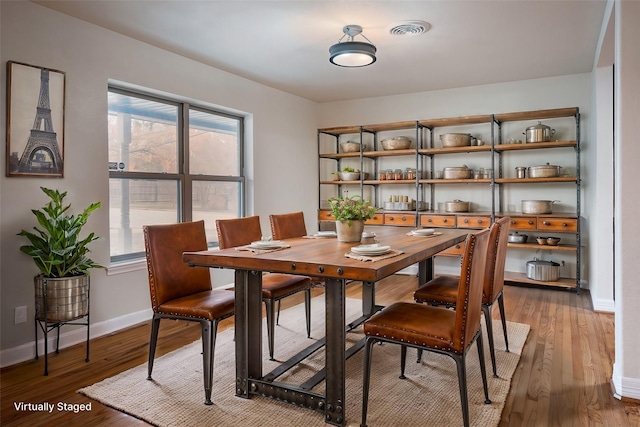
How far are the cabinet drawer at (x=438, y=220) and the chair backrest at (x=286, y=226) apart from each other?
85.7 inches

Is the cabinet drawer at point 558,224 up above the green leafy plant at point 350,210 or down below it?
below

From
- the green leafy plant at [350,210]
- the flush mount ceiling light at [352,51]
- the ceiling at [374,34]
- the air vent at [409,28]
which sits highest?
the ceiling at [374,34]

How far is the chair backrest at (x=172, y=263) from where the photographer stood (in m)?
2.54

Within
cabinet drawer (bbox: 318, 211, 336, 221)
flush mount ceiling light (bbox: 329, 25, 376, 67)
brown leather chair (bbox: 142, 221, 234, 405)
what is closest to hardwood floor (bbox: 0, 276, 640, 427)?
brown leather chair (bbox: 142, 221, 234, 405)

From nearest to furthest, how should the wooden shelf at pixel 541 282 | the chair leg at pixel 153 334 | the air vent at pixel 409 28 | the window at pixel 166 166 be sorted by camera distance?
the chair leg at pixel 153 334
the air vent at pixel 409 28
the window at pixel 166 166
the wooden shelf at pixel 541 282

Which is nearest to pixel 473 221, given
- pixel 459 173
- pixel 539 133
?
pixel 459 173

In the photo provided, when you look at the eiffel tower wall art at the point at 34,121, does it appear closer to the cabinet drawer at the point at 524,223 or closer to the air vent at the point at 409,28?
the air vent at the point at 409,28

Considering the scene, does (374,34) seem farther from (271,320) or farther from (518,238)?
(518,238)

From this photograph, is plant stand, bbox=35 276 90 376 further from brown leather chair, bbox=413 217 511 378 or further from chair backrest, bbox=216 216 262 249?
brown leather chair, bbox=413 217 511 378

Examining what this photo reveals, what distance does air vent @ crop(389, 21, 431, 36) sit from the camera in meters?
3.40

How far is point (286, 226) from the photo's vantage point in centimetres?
366

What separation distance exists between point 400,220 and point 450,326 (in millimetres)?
3645

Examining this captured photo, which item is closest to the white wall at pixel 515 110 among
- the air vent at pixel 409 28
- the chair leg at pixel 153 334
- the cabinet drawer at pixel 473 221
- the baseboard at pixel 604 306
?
the cabinet drawer at pixel 473 221

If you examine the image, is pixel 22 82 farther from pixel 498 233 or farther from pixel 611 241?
pixel 611 241
